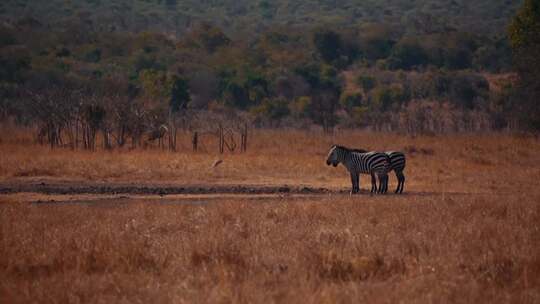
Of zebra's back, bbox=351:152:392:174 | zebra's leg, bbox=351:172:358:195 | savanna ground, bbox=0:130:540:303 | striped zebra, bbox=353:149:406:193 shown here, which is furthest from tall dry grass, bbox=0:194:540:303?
striped zebra, bbox=353:149:406:193

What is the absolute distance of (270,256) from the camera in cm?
909

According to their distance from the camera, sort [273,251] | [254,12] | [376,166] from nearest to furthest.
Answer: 1. [273,251]
2. [376,166]
3. [254,12]

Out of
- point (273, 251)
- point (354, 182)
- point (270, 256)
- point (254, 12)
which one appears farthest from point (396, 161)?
point (254, 12)

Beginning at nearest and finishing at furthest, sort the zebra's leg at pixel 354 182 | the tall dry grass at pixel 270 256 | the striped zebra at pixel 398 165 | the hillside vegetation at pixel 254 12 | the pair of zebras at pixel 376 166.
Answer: the tall dry grass at pixel 270 256, the zebra's leg at pixel 354 182, the pair of zebras at pixel 376 166, the striped zebra at pixel 398 165, the hillside vegetation at pixel 254 12

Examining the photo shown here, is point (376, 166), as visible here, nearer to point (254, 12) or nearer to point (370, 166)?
point (370, 166)

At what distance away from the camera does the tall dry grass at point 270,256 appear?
24.9 feet

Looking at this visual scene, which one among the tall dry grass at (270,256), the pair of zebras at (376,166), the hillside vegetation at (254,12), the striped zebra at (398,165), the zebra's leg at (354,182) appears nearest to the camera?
the tall dry grass at (270,256)

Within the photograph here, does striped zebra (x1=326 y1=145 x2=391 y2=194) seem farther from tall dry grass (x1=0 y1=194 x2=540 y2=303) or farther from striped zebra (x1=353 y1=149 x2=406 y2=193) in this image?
tall dry grass (x1=0 y1=194 x2=540 y2=303)

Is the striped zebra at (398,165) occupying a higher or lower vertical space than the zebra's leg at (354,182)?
higher

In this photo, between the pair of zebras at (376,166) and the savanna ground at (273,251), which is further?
the pair of zebras at (376,166)

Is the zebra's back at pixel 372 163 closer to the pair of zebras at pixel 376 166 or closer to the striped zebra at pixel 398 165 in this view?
the pair of zebras at pixel 376 166

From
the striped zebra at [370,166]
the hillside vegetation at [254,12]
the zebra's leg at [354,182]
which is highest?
the hillside vegetation at [254,12]

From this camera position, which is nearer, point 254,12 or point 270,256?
point 270,256

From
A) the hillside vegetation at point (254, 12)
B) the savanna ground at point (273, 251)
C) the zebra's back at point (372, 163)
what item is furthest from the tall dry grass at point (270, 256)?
the hillside vegetation at point (254, 12)
